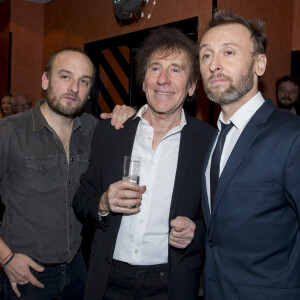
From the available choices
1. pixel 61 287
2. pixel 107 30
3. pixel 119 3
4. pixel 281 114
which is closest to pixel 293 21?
pixel 119 3

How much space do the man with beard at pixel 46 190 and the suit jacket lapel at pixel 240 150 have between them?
977 millimetres

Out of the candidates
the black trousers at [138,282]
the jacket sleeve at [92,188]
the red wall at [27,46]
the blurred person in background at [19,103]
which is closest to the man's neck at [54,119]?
the jacket sleeve at [92,188]

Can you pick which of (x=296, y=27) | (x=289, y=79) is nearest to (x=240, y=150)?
(x=289, y=79)

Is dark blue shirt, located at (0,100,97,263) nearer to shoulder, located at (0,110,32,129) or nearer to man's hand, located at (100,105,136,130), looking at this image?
shoulder, located at (0,110,32,129)

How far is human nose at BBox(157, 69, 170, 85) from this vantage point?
2.01 m

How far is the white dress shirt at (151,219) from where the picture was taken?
188 cm

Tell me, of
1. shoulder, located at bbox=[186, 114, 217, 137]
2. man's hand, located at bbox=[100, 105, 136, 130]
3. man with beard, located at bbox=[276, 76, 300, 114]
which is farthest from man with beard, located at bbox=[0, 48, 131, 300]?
man with beard, located at bbox=[276, 76, 300, 114]

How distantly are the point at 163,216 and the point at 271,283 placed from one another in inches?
26.2

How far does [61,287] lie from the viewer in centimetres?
209

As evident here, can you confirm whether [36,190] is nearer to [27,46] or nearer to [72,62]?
[72,62]

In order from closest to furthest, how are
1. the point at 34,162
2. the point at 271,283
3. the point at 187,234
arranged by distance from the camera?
the point at 271,283, the point at 187,234, the point at 34,162

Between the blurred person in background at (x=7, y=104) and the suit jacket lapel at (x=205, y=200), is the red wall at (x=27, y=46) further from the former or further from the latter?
the suit jacket lapel at (x=205, y=200)

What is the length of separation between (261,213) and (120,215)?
0.80 m

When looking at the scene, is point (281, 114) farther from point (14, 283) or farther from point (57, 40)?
point (57, 40)
